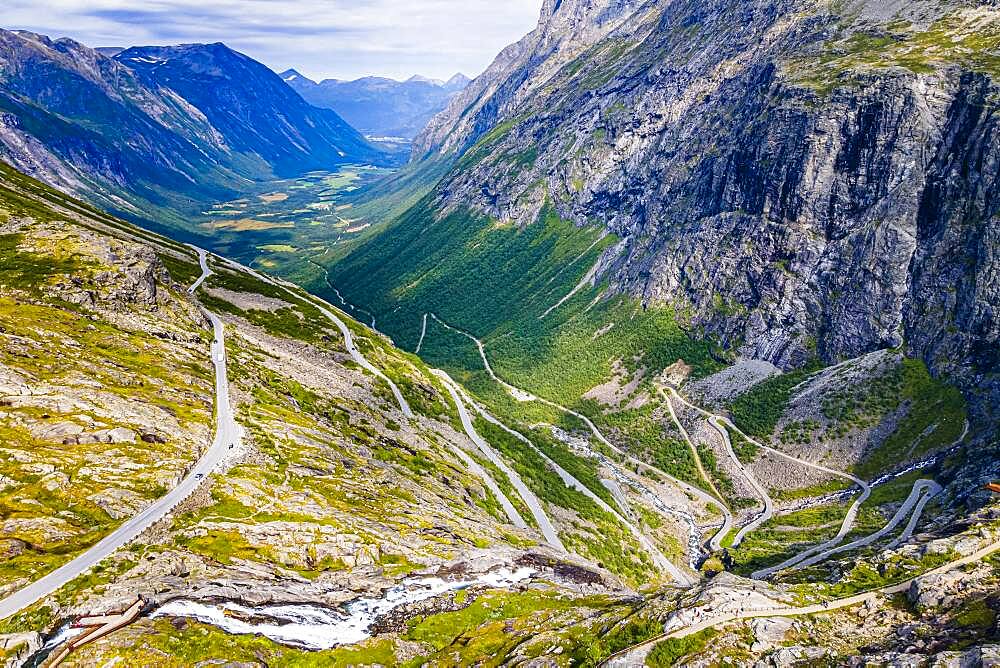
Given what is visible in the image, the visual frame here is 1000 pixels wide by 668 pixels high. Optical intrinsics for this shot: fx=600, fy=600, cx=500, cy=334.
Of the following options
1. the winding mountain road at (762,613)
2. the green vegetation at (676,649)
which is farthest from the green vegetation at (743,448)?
the green vegetation at (676,649)

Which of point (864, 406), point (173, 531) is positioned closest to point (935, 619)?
point (173, 531)

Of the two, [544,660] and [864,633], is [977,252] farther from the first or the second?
[544,660]

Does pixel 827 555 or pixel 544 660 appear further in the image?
pixel 827 555

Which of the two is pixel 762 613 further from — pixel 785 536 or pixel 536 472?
pixel 785 536

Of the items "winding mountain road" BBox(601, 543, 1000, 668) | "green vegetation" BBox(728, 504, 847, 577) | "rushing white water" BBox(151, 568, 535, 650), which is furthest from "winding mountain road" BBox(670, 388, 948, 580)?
"rushing white water" BBox(151, 568, 535, 650)

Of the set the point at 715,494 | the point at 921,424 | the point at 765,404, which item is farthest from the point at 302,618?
the point at 765,404

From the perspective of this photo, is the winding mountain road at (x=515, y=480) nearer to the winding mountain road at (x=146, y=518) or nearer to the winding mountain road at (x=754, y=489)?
the winding mountain road at (x=146, y=518)

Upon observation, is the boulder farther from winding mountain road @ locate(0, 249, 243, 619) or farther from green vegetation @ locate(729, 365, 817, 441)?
green vegetation @ locate(729, 365, 817, 441)
